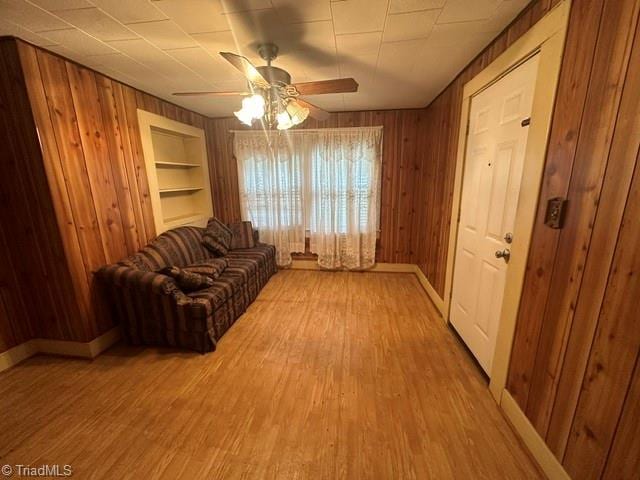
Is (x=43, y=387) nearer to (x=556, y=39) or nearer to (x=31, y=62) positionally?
(x=31, y=62)

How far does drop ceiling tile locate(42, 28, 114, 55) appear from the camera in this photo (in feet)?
5.27

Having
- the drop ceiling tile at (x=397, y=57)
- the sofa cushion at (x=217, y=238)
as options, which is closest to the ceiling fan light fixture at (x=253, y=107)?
the drop ceiling tile at (x=397, y=57)

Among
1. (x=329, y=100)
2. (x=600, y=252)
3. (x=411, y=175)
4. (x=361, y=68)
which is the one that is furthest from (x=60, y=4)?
(x=411, y=175)

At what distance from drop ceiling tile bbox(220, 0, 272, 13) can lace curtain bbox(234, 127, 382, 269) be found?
2.29 metres

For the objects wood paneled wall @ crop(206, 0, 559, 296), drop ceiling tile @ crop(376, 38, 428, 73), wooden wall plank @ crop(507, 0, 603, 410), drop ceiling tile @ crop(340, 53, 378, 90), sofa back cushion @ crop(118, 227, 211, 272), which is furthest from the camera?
wood paneled wall @ crop(206, 0, 559, 296)

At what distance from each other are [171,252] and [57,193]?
1044 mm

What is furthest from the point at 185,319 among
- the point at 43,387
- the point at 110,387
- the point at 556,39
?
the point at 556,39

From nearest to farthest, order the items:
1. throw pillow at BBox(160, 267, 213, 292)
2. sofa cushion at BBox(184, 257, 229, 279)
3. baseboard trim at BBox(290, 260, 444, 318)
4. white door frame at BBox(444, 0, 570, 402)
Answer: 1. white door frame at BBox(444, 0, 570, 402)
2. throw pillow at BBox(160, 267, 213, 292)
3. sofa cushion at BBox(184, 257, 229, 279)
4. baseboard trim at BBox(290, 260, 444, 318)

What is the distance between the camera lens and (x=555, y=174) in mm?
1229

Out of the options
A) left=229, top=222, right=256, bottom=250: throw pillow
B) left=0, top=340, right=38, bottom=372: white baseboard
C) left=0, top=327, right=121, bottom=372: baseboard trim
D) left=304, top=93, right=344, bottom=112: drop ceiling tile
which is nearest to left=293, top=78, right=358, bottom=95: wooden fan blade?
left=304, top=93, right=344, bottom=112: drop ceiling tile

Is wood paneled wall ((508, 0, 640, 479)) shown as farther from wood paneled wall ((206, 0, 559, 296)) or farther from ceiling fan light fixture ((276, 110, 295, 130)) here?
ceiling fan light fixture ((276, 110, 295, 130))

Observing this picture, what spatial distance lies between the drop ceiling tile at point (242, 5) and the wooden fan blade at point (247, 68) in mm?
242

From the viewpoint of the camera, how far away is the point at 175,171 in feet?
11.9

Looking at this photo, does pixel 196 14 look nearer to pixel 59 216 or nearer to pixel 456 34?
pixel 456 34
